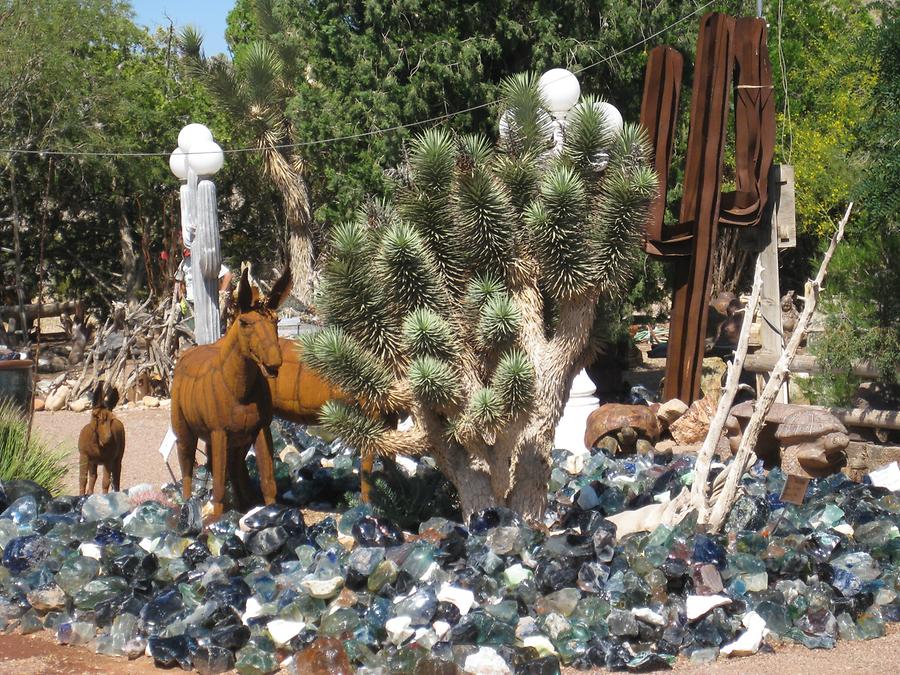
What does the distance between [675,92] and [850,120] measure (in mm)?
12585

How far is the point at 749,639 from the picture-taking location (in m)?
5.06

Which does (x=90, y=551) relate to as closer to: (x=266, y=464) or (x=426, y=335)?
(x=266, y=464)

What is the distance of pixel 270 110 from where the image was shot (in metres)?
21.1

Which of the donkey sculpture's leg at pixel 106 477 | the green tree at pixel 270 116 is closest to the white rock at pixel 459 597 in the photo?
the donkey sculpture's leg at pixel 106 477

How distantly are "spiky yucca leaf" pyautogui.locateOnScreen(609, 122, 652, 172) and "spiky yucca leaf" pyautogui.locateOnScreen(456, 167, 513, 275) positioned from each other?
62cm

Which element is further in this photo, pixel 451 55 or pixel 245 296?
pixel 451 55

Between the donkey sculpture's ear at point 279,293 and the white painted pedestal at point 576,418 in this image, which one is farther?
the white painted pedestal at point 576,418

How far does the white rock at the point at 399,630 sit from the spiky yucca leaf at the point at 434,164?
2261 millimetres

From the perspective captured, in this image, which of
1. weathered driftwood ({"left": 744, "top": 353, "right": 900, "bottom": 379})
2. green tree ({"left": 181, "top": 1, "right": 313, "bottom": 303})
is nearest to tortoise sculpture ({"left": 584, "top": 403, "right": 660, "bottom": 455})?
weathered driftwood ({"left": 744, "top": 353, "right": 900, "bottom": 379})

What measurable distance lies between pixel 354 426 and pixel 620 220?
1844mm

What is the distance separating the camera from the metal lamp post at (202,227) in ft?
Answer: 32.3

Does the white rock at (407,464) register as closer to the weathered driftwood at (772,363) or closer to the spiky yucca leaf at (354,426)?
the spiky yucca leaf at (354,426)

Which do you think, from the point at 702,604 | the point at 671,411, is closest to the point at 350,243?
the point at 702,604

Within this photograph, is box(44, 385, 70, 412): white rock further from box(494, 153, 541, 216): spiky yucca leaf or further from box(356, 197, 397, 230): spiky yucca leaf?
box(494, 153, 541, 216): spiky yucca leaf
